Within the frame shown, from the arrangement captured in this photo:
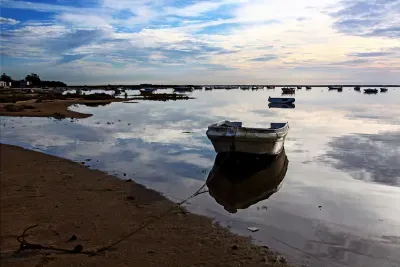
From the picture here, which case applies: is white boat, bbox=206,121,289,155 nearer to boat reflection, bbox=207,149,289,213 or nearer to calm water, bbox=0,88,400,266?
boat reflection, bbox=207,149,289,213

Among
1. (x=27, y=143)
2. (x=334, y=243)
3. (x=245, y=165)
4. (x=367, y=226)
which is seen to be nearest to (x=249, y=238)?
(x=334, y=243)

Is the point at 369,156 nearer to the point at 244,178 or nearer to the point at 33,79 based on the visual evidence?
the point at 244,178

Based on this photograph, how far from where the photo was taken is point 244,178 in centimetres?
1402

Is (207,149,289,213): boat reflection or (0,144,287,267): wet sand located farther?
(207,149,289,213): boat reflection

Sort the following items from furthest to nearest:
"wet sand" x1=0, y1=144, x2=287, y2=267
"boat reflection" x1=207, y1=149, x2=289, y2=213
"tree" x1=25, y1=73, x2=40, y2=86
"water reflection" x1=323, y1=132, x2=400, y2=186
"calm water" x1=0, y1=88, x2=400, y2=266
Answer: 1. "tree" x1=25, y1=73, x2=40, y2=86
2. "water reflection" x1=323, y1=132, x2=400, y2=186
3. "boat reflection" x1=207, y1=149, x2=289, y2=213
4. "calm water" x1=0, y1=88, x2=400, y2=266
5. "wet sand" x1=0, y1=144, x2=287, y2=267

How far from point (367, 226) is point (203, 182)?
5706mm

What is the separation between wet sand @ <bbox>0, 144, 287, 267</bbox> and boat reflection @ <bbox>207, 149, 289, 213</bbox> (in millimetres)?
1428

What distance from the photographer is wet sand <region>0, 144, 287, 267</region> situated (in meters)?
6.51

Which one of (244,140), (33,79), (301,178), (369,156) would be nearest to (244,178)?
(244,140)

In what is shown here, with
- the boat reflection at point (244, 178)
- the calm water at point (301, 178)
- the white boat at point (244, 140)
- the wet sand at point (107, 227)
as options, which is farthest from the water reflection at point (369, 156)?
the wet sand at point (107, 227)

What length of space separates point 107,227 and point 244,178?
7112 mm

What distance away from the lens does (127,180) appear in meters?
12.6

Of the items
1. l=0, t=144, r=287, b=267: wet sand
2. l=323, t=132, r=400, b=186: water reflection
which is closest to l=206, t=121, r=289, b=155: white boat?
l=323, t=132, r=400, b=186: water reflection

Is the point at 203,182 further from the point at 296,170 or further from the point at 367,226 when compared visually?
the point at 367,226
